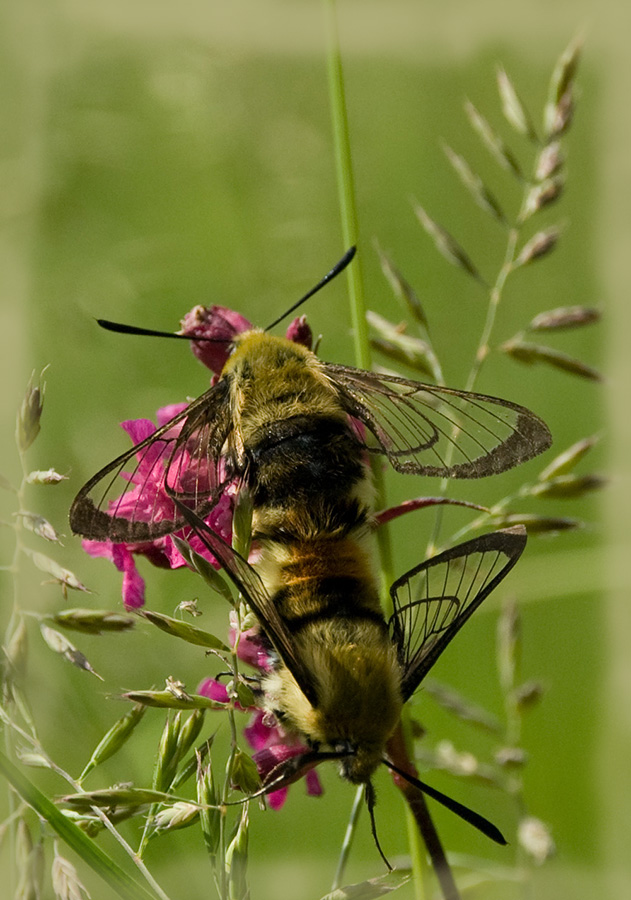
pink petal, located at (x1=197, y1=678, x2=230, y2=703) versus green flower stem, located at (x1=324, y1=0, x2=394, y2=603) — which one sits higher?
green flower stem, located at (x1=324, y1=0, x2=394, y2=603)

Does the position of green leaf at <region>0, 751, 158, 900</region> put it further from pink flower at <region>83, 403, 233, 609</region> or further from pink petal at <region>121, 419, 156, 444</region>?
pink petal at <region>121, 419, 156, 444</region>

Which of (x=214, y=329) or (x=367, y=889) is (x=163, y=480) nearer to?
(x=214, y=329)

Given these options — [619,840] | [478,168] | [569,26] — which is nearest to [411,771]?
[619,840]

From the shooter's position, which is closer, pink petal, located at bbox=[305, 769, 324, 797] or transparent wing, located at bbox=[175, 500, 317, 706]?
transparent wing, located at bbox=[175, 500, 317, 706]

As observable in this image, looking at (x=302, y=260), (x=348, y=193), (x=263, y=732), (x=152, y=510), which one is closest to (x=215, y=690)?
(x=263, y=732)

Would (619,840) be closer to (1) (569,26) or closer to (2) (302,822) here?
(2) (302,822)

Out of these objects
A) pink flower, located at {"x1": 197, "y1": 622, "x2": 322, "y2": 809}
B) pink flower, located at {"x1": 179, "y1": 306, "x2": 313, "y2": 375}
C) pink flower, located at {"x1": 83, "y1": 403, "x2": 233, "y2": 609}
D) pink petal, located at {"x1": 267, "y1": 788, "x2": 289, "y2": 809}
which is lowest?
pink petal, located at {"x1": 267, "y1": 788, "x2": 289, "y2": 809}

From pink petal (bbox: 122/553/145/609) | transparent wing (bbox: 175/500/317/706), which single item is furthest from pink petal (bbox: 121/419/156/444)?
transparent wing (bbox: 175/500/317/706)
